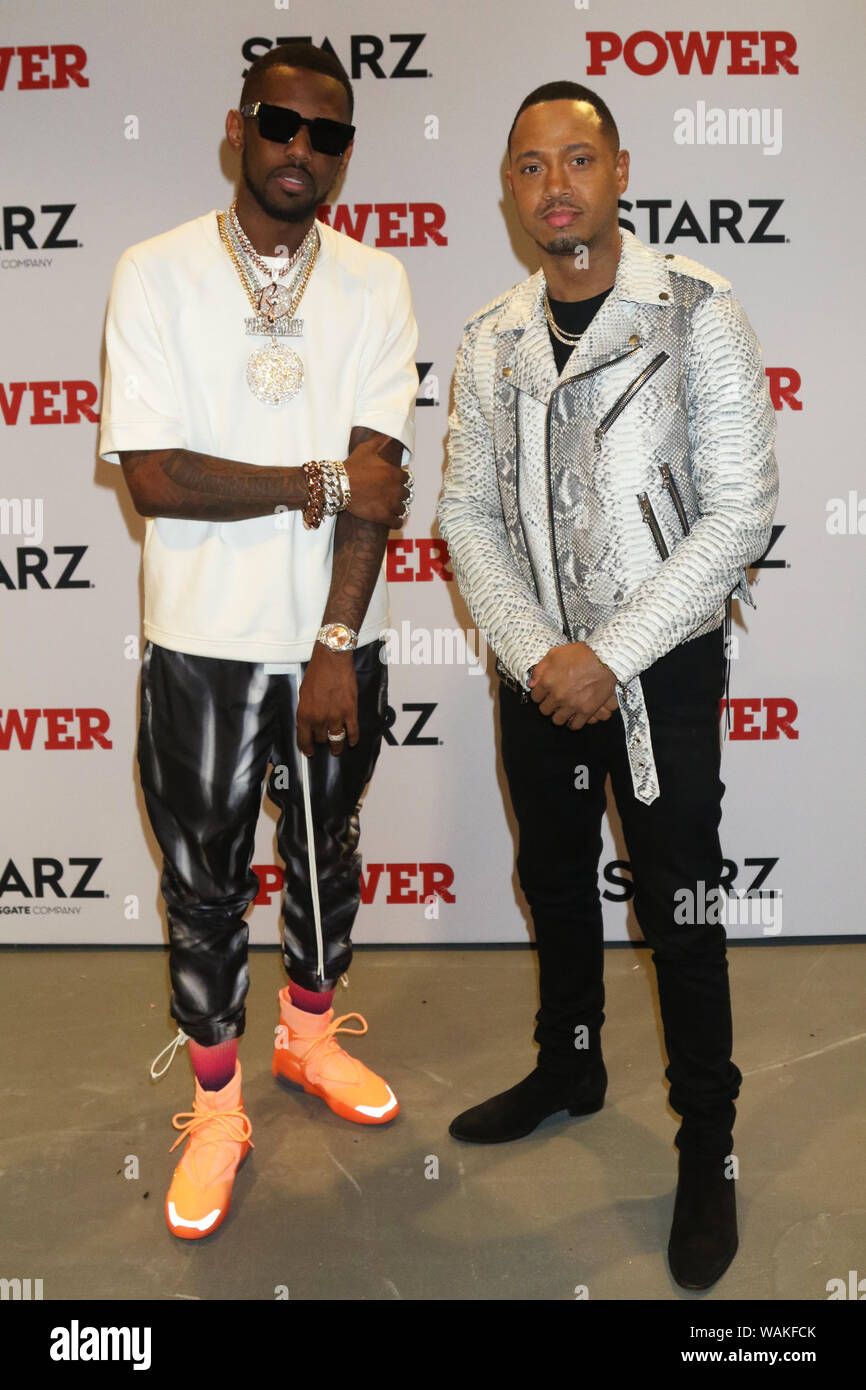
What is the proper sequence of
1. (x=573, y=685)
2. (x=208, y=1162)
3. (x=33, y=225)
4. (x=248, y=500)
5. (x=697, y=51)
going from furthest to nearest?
(x=33, y=225) → (x=697, y=51) → (x=208, y=1162) → (x=248, y=500) → (x=573, y=685)

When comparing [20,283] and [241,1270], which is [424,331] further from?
[241,1270]

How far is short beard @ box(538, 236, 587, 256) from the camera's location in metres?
1.92

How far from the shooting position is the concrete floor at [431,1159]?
6.59ft

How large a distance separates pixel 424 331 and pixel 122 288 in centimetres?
139

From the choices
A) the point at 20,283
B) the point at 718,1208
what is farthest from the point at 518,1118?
the point at 20,283

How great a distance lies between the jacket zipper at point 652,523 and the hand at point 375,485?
1.44 feet

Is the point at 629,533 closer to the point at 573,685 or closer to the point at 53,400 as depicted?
the point at 573,685

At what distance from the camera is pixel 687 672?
6.56 ft

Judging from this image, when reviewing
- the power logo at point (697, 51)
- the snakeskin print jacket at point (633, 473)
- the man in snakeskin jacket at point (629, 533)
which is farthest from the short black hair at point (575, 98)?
the power logo at point (697, 51)

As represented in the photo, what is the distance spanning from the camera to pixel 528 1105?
7.98 ft

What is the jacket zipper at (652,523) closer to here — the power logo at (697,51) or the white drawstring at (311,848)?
the white drawstring at (311,848)

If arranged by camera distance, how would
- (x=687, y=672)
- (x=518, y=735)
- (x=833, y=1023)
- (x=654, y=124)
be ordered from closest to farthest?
(x=687, y=672) → (x=518, y=735) → (x=833, y=1023) → (x=654, y=124)

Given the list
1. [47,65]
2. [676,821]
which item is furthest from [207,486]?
[47,65]

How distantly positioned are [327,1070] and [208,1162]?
40 centimetres
